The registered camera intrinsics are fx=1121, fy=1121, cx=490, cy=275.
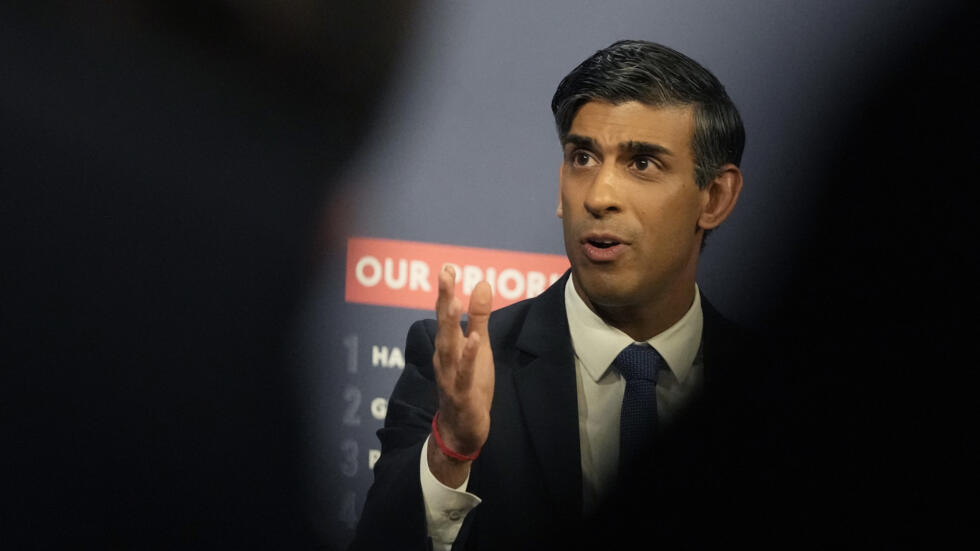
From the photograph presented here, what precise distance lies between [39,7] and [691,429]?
1688 mm

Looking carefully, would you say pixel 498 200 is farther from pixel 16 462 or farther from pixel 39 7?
pixel 16 462

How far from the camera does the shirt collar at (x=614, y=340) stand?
6.15 ft

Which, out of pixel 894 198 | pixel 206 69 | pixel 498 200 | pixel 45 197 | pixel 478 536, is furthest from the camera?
pixel 45 197

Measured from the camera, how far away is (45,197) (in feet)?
8.37

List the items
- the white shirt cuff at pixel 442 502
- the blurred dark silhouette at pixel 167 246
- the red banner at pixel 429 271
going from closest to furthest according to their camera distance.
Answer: the white shirt cuff at pixel 442 502 → the red banner at pixel 429 271 → the blurred dark silhouette at pixel 167 246

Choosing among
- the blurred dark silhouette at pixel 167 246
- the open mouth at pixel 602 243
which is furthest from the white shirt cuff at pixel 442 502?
the blurred dark silhouette at pixel 167 246

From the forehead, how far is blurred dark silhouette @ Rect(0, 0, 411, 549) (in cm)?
→ 61

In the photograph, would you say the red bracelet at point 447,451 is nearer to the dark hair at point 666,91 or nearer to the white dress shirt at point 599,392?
the white dress shirt at point 599,392

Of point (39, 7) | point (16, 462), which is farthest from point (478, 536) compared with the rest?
point (39, 7)

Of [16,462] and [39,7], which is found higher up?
[39,7]

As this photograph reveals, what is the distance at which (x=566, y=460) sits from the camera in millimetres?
1909

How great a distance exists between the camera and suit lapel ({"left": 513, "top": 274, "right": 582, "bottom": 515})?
6.23 ft

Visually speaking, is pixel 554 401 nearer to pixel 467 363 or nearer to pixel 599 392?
pixel 599 392

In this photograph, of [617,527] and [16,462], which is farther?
[16,462]
